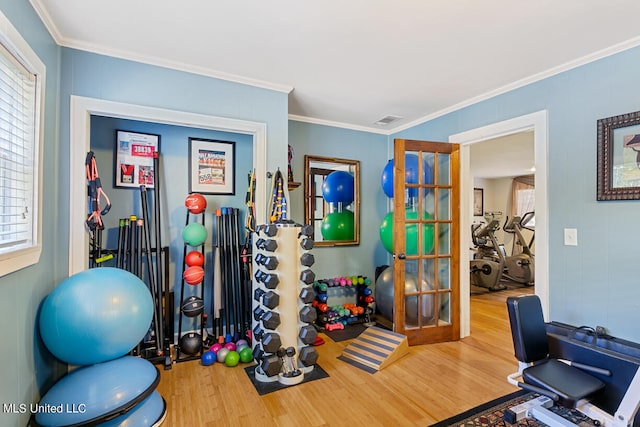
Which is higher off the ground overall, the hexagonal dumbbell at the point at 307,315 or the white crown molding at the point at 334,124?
the white crown molding at the point at 334,124

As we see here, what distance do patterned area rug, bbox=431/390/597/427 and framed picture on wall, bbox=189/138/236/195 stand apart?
2813 millimetres

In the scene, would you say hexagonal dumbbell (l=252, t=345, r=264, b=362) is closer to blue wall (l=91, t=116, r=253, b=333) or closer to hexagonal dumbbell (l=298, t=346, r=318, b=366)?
hexagonal dumbbell (l=298, t=346, r=318, b=366)

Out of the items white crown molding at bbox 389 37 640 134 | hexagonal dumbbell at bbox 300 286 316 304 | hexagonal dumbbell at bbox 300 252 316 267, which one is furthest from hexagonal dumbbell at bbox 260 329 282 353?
white crown molding at bbox 389 37 640 134

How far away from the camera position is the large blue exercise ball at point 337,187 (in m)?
3.85

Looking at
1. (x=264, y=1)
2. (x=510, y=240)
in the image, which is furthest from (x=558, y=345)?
(x=510, y=240)

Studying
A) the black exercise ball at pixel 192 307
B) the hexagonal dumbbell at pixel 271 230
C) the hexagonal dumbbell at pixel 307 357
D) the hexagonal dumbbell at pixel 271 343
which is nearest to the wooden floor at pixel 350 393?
the hexagonal dumbbell at pixel 307 357

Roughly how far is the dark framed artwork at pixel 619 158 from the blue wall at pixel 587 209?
0.05 metres

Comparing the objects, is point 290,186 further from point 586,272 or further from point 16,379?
point 586,272

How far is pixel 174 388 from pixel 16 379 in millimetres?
1001

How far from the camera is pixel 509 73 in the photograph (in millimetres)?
2633

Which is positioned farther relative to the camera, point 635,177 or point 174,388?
point 174,388

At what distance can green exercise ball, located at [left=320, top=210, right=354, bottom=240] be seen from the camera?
13.0ft

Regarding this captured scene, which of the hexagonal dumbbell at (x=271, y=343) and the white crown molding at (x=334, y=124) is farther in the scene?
the white crown molding at (x=334, y=124)

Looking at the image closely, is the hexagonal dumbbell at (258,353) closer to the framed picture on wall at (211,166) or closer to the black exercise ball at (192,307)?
the black exercise ball at (192,307)
